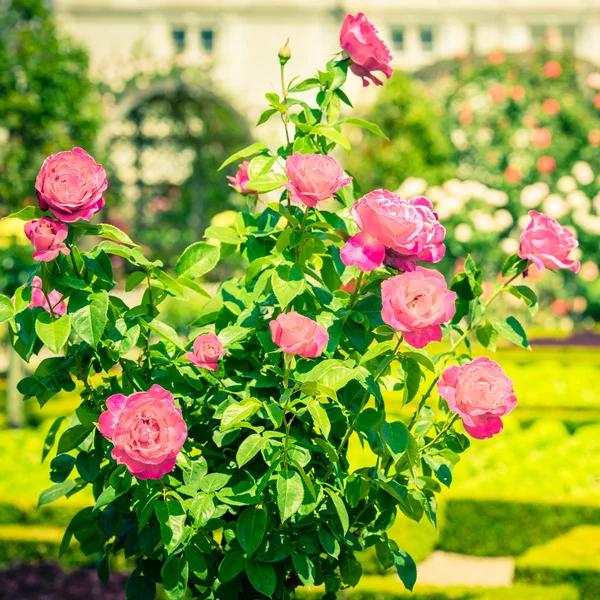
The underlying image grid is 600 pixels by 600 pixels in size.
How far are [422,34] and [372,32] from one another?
78.9 ft

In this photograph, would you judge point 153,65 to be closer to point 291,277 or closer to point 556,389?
point 556,389

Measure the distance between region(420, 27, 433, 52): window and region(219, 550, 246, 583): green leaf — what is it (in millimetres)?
24316

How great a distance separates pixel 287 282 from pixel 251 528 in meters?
0.46

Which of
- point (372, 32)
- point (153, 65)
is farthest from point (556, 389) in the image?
point (153, 65)

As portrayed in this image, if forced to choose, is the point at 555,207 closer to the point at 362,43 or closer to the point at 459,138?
the point at 459,138

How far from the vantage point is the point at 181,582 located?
1.85 meters

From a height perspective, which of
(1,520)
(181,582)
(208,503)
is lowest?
(1,520)

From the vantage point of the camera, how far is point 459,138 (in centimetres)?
1372

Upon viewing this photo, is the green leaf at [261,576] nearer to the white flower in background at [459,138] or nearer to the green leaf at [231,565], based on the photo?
the green leaf at [231,565]

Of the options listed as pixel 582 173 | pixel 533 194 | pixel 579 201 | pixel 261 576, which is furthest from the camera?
pixel 582 173

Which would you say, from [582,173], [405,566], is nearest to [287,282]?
[405,566]

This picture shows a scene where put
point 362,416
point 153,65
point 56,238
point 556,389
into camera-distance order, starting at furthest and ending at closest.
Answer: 1. point 153,65
2. point 556,389
3. point 362,416
4. point 56,238

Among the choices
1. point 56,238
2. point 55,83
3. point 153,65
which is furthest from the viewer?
point 153,65

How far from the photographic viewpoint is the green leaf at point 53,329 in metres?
1.75
